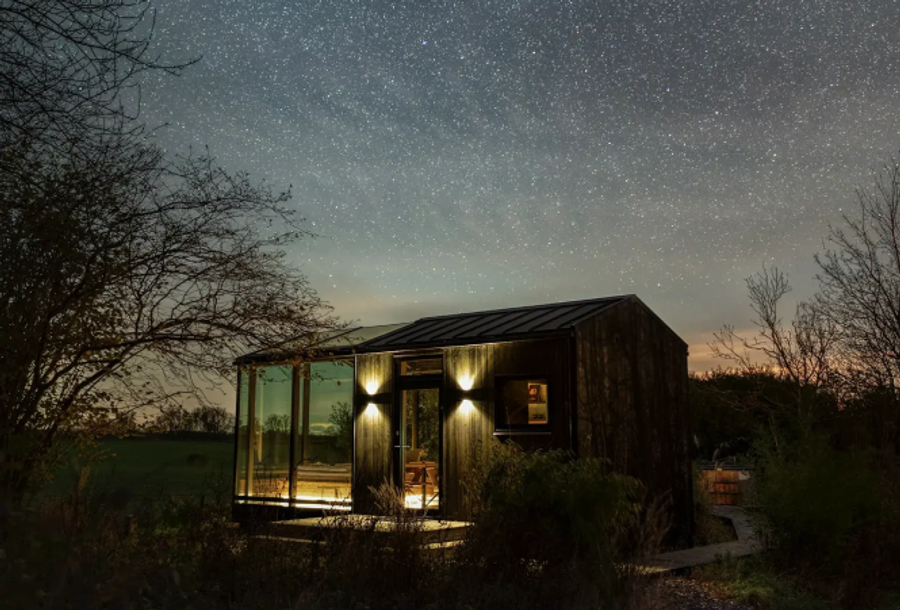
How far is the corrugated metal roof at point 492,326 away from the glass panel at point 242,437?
10.1 ft

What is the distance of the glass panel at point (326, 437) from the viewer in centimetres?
1334

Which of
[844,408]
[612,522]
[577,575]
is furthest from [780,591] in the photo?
[844,408]

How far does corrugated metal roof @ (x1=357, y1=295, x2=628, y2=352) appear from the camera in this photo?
11328mm

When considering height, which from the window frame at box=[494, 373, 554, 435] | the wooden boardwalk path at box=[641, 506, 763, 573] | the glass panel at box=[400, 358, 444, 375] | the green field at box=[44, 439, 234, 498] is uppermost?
the glass panel at box=[400, 358, 444, 375]

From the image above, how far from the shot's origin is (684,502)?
1254 cm

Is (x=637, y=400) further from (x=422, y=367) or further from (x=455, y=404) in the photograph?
(x=422, y=367)

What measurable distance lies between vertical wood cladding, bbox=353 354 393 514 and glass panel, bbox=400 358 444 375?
235mm

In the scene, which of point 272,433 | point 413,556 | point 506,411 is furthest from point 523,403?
point 272,433

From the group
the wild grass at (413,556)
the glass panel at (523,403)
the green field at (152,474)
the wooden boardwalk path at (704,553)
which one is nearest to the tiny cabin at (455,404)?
the glass panel at (523,403)

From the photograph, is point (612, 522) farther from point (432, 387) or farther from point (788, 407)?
point (788, 407)

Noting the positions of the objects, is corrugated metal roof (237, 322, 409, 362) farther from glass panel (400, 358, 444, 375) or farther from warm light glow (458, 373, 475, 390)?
warm light glow (458, 373, 475, 390)

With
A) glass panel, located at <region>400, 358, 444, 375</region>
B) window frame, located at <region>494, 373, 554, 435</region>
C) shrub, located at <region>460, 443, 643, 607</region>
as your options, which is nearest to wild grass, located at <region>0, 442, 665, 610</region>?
shrub, located at <region>460, 443, 643, 607</region>

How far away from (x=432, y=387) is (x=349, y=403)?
180cm

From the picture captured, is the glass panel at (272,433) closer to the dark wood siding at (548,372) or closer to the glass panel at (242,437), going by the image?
the glass panel at (242,437)
